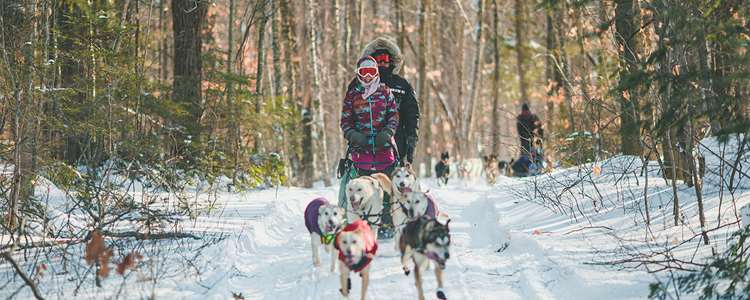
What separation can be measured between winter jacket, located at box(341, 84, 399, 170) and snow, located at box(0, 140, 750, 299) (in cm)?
125

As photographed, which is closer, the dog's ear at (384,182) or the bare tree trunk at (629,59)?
the bare tree trunk at (629,59)

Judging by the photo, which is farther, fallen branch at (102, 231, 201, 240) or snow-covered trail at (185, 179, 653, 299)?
fallen branch at (102, 231, 201, 240)

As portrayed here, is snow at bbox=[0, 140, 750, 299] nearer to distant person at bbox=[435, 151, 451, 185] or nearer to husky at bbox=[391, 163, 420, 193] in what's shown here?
husky at bbox=[391, 163, 420, 193]

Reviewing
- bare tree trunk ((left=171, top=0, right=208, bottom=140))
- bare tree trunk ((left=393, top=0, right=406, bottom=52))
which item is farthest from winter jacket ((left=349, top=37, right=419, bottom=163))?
bare tree trunk ((left=393, top=0, right=406, bottom=52))

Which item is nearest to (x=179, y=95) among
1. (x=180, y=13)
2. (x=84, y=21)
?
(x=180, y=13)

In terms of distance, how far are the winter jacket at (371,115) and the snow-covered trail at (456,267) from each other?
47.6 inches

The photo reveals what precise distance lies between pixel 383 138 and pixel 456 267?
203 centimetres

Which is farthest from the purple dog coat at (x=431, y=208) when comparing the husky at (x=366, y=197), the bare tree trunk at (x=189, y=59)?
the bare tree trunk at (x=189, y=59)

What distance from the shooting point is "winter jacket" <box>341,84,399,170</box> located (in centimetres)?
935

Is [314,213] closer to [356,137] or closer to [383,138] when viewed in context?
[356,137]

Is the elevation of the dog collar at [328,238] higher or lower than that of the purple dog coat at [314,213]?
lower

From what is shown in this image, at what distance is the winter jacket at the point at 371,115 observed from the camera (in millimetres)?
9352

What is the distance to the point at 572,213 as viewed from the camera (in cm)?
1082

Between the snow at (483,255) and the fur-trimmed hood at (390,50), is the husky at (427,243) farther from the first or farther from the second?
the fur-trimmed hood at (390,50)
